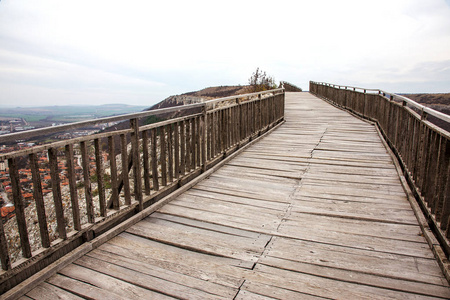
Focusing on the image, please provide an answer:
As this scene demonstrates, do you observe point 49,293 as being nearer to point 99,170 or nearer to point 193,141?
point 99,170

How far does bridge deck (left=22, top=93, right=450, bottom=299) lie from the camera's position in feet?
7.28

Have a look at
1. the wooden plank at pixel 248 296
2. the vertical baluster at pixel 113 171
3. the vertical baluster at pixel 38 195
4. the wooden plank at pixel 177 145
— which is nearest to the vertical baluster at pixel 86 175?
the vertical baluster at pixel 113 171

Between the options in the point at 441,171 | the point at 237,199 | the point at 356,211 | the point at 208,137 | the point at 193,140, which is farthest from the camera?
the point at 208,137

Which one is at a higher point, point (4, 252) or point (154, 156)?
point (154, 156)

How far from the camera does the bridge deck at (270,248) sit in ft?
7.28

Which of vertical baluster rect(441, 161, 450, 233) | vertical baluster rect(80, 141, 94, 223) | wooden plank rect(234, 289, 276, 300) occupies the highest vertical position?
vertical baluster rect(80, 141, 94, 223)

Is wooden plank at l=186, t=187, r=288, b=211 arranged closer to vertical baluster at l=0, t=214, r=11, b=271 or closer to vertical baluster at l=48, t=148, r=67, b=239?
vertical baluster at l=48, t=148, r=67, b=239

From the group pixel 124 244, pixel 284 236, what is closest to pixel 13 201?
pixel 124 244

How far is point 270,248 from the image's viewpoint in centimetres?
277

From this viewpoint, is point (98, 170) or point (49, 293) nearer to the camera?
point (49, 293)

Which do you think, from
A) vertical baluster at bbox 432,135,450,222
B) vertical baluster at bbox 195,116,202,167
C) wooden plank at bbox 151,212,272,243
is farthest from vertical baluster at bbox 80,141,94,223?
vertical baluster at bbox 432,135,450,222

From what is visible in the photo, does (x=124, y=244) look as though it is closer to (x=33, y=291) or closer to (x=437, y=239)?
(x=33, y=291)

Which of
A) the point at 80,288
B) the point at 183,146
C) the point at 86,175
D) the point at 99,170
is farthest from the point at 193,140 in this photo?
the point at 80,288

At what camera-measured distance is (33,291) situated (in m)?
2.18
